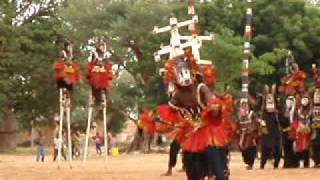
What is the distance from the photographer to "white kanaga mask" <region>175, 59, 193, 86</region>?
10344 mm

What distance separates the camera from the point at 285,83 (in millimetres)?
18078

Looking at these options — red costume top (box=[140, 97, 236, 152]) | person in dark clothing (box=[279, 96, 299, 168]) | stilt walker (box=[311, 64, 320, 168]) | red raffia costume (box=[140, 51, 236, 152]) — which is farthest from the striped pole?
red costume top (box=[140, 97, 236, 152])

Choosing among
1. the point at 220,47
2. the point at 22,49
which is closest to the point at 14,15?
the point at 22,49

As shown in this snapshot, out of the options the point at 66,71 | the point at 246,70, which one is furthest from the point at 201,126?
the point at 66,71

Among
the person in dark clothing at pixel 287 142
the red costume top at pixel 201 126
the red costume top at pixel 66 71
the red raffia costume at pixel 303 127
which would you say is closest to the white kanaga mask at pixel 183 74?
the red costume top at pixel 201 126

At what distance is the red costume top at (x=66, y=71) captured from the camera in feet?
55.6

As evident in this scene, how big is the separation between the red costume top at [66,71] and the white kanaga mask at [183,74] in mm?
6848

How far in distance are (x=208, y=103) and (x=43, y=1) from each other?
36184 mm

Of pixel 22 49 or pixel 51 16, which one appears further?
pixel 51 16

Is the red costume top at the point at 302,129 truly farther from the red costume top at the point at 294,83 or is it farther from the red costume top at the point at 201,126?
the red costume top at the point at 201,126

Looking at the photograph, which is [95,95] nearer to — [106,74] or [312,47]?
[106,74]

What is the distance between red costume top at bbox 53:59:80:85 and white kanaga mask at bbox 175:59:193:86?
6.85 m

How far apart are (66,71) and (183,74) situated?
698 centimetres

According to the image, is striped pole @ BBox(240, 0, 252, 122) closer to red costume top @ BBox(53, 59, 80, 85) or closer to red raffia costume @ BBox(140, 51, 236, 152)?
red costume top @ BBox(53, 59, 80, 85)
